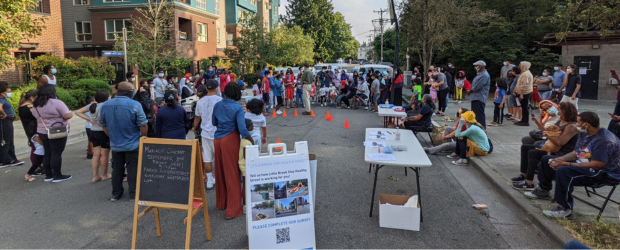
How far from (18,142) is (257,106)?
26.3ft

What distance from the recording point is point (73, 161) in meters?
8.41

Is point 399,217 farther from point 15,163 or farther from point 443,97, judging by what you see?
→ point 443,97

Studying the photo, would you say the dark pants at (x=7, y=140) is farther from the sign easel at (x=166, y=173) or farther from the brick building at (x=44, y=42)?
the brick building at (x=44, y=42)

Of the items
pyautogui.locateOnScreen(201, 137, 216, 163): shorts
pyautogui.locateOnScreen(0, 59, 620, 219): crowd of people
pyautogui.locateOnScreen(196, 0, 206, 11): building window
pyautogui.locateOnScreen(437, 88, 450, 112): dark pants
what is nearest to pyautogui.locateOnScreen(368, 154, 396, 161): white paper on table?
pyautogui.locateOnScreen(0, 59, 620, 219): crowd of people

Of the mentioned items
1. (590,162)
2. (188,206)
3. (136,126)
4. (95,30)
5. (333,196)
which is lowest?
(333,196)

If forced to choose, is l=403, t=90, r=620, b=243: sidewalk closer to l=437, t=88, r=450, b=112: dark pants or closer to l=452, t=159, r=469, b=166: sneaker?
l=452, t=159, r=469, b=166: sneaker

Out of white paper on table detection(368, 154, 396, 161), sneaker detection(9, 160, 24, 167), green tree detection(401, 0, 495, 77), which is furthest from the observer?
green tree detection(401, 0, 495, 77)

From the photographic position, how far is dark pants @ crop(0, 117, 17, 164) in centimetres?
777

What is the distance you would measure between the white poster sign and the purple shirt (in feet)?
15.0

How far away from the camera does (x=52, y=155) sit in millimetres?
6801

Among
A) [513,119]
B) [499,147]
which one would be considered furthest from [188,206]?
[513,119]

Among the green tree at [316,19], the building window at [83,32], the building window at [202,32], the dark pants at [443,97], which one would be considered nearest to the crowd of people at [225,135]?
the dark pants at [443,97]

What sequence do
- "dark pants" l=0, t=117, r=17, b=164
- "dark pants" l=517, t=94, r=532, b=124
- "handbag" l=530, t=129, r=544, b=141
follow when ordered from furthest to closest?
"dark pants" l=517, t=94, r=532, b=124 → "dark pants" l=0, t=117, r=17, b=164 → "handbag" l=530, t=129, r=544, b=141

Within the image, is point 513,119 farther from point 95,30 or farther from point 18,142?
point 95,30
